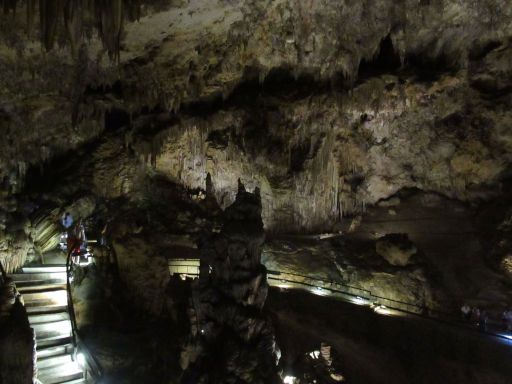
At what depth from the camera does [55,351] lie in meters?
9.37

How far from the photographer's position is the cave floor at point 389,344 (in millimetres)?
10289

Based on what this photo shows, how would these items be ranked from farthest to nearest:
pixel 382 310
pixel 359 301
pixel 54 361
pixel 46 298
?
pixel 359 301 → pixel 382 310 → pixel 46 298 → pixel 54 361

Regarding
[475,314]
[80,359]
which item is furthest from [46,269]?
[475,314]

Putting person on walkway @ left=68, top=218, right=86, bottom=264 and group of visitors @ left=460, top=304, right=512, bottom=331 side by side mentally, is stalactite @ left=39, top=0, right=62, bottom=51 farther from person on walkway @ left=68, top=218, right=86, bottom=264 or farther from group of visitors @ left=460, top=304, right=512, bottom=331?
group of visitors @ left=460, top=304, right=512, bottom=331

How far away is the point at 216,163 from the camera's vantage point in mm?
18141

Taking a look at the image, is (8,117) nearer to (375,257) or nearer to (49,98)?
(49,98)

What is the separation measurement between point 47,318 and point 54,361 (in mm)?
1177

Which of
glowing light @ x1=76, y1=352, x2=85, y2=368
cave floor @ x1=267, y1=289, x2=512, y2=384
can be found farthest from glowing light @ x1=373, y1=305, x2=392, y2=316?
glowing light @ x1=76, y1=352, x2=85, y2=368

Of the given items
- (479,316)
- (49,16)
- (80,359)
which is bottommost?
(479,316)

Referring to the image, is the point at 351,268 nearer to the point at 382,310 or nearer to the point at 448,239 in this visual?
the point at 382,310

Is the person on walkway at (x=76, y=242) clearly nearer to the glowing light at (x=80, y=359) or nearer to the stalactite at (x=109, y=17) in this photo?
the glowing light at (x=80, y=359)

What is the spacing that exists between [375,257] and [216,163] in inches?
287

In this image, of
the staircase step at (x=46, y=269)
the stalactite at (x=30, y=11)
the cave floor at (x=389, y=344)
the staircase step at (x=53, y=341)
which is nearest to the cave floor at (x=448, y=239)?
the cave floor at (x=389, y=344)

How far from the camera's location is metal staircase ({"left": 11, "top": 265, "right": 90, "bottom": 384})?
29.6 ft
